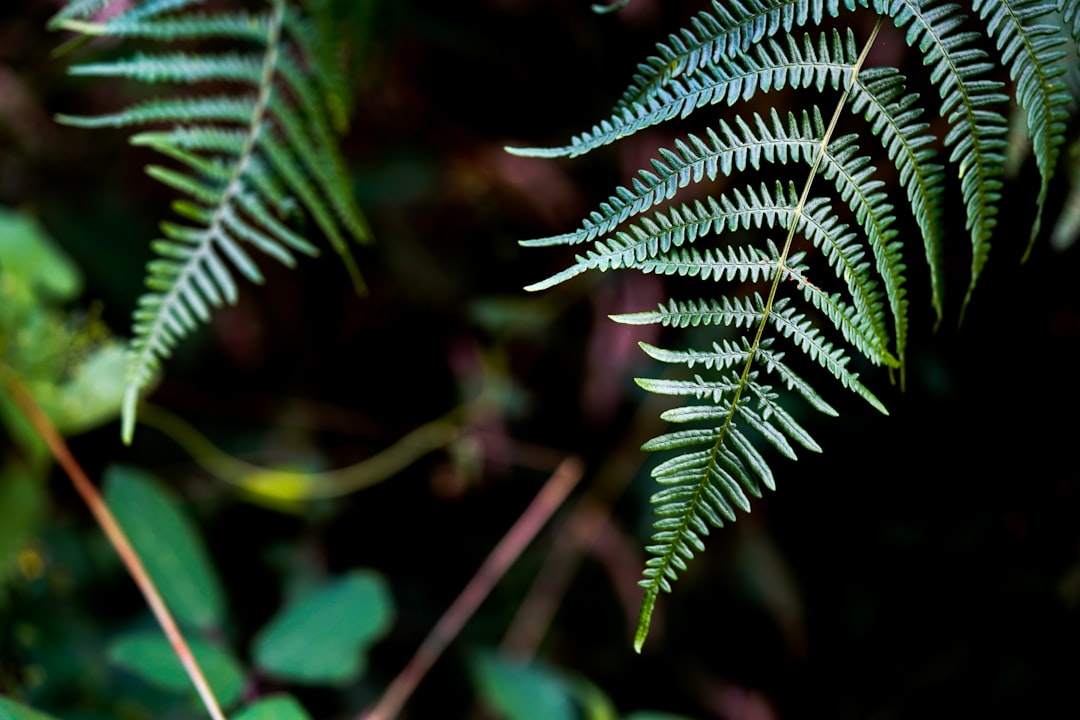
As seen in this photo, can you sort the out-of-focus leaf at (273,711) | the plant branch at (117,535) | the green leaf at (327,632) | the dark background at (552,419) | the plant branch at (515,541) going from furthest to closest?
the plant branch at (515,541) < the dark background at (552,419) < the green leaf at (327,632) < the plant branch at (117,535) < the out-of-focus leaf at (273,711)

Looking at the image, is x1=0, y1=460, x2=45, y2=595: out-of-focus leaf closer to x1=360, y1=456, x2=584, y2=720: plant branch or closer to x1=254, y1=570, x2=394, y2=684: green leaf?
x1=254, y1=570, x2=394, y2=684: green leaf

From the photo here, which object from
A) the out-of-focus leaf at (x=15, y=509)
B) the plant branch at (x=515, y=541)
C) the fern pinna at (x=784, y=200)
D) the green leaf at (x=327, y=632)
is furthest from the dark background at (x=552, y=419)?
the fern pinna at (x=784, y=200)

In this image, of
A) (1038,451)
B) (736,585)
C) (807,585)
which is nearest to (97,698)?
(736,585)

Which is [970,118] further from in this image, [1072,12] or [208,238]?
[208,238]

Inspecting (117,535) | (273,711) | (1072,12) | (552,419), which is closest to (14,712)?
(273,711)

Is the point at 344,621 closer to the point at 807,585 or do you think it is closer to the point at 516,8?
the point at 807,585

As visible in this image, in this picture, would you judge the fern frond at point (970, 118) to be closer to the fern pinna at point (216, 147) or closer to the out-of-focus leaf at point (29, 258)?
the fern pinna at point (216, 147)
